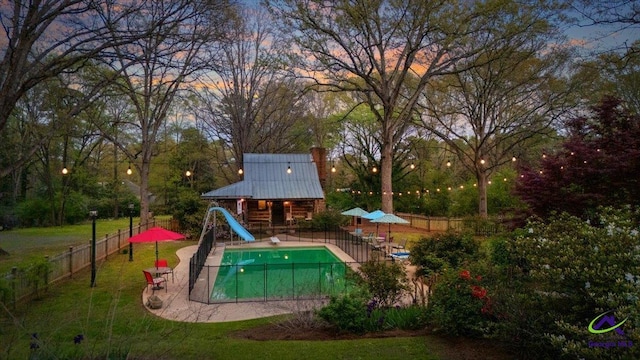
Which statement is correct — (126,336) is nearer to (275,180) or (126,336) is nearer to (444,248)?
(444,248)

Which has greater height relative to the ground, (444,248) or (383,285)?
(444,248)

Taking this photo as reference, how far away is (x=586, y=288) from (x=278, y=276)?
12275mm

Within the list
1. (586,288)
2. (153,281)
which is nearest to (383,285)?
(586,288)

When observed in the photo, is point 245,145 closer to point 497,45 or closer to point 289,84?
point 289,84

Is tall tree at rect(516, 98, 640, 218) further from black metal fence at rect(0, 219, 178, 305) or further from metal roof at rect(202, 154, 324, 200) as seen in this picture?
metal roof at rect(202, 154, 324, 200)

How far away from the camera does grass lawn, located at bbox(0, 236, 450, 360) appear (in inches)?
200

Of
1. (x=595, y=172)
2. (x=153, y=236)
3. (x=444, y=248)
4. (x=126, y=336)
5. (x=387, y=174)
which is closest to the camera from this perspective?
(x=126, y=336)

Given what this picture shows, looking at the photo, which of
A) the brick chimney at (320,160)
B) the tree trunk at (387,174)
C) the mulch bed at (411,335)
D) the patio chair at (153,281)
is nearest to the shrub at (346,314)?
the mulch bed at (411,335)

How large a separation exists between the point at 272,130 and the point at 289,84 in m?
6.05

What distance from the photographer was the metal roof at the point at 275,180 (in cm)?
2962

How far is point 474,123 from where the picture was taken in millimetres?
27609

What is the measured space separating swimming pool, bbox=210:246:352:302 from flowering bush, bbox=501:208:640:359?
5383 millimetres

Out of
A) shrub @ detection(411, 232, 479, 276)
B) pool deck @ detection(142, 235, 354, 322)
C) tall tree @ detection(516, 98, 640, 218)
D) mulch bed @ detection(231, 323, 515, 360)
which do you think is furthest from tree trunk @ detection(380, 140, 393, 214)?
mulch bed @ detection(231, 323, 515, 360)

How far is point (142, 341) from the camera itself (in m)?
6.92
